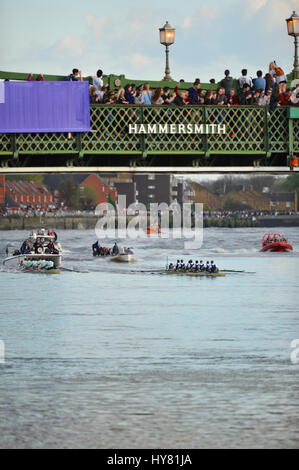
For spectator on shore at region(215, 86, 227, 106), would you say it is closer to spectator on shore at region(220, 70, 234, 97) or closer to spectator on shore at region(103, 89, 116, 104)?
spectator on shore at region(220, 70, 234, 97)

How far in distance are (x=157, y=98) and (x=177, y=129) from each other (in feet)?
7.98

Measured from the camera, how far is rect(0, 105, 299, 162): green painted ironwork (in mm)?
52438

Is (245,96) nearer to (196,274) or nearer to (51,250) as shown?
(196,274)

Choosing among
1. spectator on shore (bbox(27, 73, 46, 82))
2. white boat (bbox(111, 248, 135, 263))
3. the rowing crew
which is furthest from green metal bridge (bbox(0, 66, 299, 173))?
white boat (bbox(111, 248, 135, 263))

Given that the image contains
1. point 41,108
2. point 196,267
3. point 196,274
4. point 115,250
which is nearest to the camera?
point 41,108

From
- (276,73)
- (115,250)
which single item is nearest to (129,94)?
(276,73)

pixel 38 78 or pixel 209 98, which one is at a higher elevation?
pixel 38 78

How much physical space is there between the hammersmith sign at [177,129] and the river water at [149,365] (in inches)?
383

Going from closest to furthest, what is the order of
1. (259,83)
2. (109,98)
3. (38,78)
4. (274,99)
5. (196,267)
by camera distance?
(259,83) < (109,98) < (274,99) < (38,78) < (196,267)

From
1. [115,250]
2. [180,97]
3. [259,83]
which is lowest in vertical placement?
[115,250]

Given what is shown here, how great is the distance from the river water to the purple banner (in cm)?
994

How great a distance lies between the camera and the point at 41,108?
5253 centimetres
